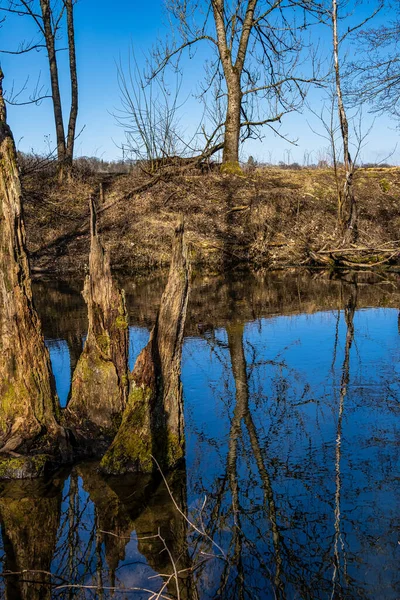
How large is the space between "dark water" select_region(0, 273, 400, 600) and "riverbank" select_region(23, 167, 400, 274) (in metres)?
10.6

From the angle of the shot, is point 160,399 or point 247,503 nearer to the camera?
point 247,503

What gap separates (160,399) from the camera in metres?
5.67

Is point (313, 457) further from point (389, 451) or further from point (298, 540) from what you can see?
point (298, 540)

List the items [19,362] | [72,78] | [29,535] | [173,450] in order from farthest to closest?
[72,78] → [19,362] → [173,450] → [29,535]

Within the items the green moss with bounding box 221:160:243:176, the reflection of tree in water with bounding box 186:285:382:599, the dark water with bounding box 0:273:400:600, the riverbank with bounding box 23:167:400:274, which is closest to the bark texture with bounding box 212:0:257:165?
the green moss with bounding box 221:160:243:176

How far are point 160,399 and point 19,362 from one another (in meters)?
1.42

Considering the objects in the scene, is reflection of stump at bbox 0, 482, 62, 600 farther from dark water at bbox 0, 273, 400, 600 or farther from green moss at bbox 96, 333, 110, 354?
green moss at bbox 96, 333, 110, 354

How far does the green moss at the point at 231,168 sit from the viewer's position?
25438mm

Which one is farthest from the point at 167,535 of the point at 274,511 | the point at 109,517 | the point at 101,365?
the point at 101,365

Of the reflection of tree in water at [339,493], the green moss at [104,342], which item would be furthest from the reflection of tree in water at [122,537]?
the green moss at [104,342]

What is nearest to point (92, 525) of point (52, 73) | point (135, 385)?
point (135, 385)

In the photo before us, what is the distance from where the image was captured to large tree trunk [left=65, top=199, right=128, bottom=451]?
6086 mm

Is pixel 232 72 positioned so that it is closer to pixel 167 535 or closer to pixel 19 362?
pixel 19 362

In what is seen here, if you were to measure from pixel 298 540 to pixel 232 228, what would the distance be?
17.9 m
